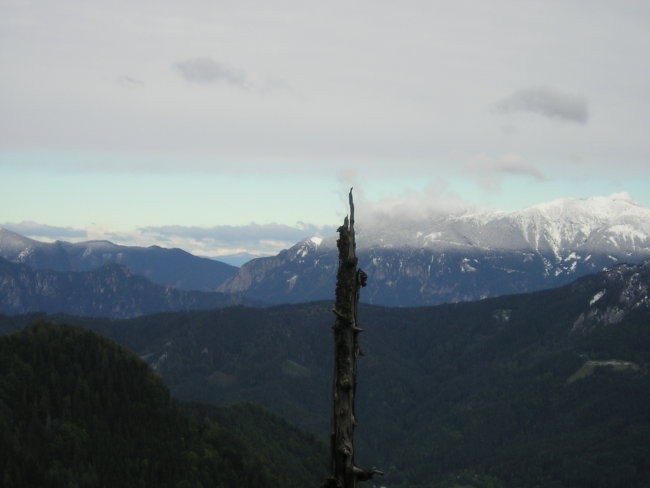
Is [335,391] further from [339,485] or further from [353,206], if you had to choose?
[353,206]

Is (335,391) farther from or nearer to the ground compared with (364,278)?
nearer to the ground

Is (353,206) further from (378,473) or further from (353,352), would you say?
(378,473)

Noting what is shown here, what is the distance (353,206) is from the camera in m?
33.2

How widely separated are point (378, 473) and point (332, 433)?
7.00 ft

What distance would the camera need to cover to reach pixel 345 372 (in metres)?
33.0

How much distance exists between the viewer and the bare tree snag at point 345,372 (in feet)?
107

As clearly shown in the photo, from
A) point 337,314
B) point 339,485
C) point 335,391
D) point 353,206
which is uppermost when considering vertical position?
point 353,206

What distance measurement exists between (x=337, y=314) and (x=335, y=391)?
2.62 m

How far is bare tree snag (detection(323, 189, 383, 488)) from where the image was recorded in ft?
107

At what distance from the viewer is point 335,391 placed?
108 ft

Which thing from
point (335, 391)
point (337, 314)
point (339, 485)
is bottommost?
point (339, 485)

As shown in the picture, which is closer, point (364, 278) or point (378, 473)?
point (378, 473)

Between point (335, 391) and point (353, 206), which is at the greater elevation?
point (353, 206)

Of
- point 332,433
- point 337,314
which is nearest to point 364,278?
point 337,314
